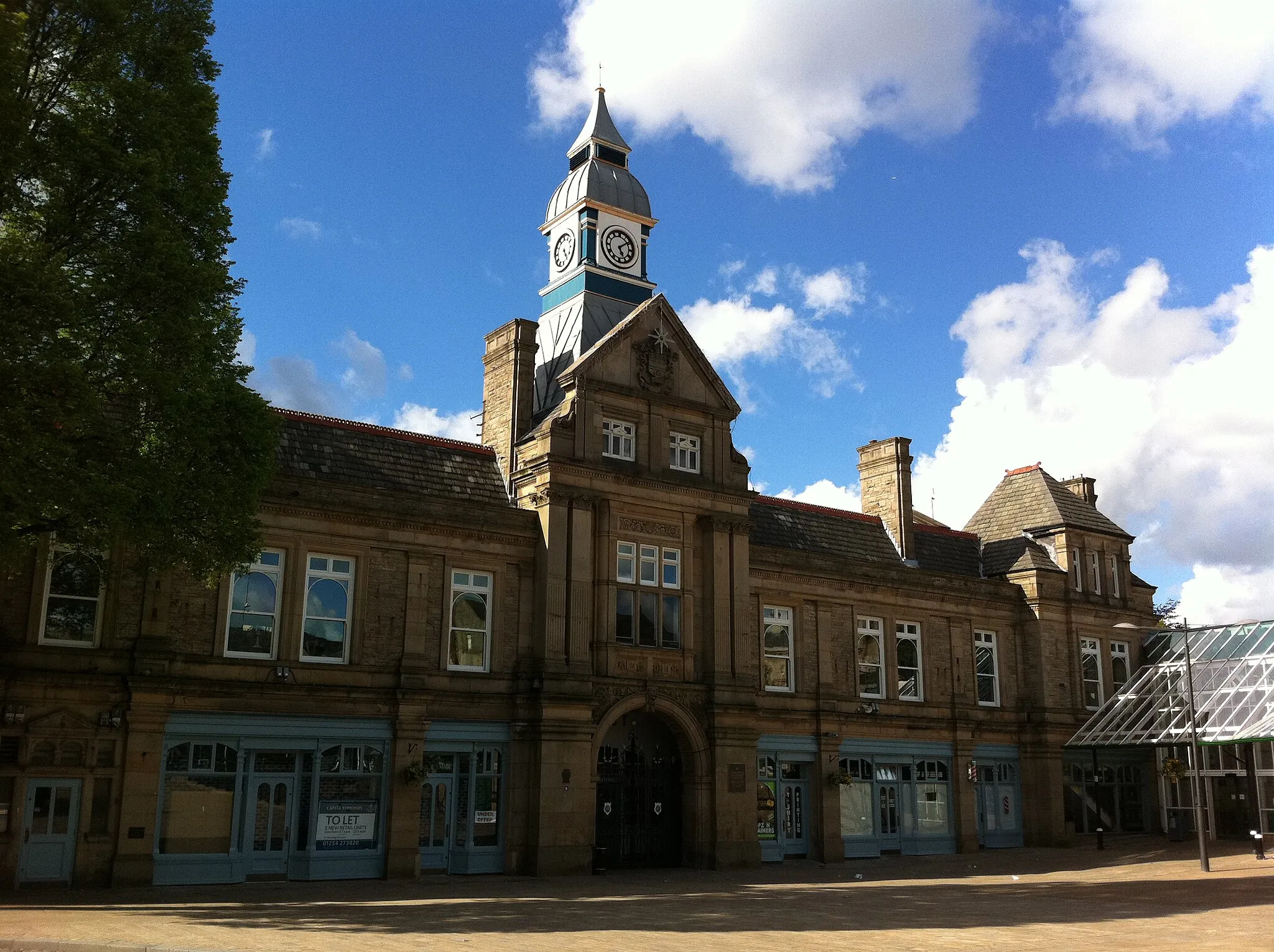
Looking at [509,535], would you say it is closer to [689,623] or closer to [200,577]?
[689,623]

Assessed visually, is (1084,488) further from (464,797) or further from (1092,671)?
(464,797)

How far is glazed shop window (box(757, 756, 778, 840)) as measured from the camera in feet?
104

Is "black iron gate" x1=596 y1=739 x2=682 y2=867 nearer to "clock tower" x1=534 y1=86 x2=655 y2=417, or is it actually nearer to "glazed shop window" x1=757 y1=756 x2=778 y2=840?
"glazed shop window" x1=757 y1=756 x2=778 y2=840

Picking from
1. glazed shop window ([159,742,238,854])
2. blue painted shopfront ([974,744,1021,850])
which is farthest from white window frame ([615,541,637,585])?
blue painted shopfront ([974,744,1021,850])

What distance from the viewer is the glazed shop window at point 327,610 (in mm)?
26094

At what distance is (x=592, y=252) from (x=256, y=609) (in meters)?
16.0

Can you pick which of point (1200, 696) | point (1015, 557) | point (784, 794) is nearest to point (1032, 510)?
point (1015, 557)

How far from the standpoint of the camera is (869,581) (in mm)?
35594

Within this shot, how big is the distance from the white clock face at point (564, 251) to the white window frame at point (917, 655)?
50.9ft

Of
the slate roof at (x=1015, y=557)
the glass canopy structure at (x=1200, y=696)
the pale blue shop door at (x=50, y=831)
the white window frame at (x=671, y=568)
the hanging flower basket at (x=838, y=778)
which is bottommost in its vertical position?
the pale blue shop door at (x=50, y=831)

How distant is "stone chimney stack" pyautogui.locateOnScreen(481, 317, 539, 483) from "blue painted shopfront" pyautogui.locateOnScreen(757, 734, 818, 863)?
10853 mm

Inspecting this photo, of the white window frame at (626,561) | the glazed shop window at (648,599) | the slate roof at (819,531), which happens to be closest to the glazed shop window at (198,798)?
the glazed shop window at (648,599)

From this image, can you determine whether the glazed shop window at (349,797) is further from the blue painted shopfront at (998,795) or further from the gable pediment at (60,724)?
the blue painted shopfront at (998,795)

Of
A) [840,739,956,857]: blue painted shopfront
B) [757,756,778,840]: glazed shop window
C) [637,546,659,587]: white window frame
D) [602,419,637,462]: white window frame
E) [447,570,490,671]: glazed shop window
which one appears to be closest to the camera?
[447,570,490,671]: glazed shop window
